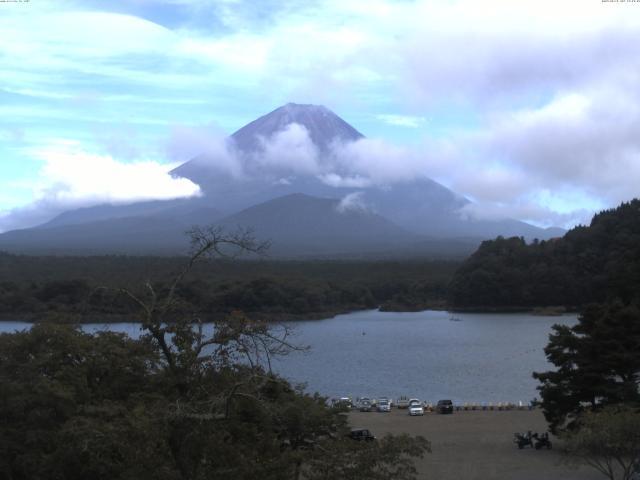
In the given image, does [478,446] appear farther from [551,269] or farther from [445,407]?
[551,269]

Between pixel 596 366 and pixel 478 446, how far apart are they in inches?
92.0

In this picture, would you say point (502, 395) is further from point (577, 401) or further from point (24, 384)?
point (24, 384)

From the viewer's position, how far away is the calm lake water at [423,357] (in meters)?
21.3

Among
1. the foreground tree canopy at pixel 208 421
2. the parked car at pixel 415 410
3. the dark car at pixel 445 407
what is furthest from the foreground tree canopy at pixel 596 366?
the foreground tree canopy at pixel 208 421

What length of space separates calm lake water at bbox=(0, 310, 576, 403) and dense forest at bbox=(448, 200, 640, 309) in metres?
3.17

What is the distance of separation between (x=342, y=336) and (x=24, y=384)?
92.4 ft

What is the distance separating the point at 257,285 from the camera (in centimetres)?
4231

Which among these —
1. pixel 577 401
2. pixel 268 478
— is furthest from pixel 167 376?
pixel 577 401

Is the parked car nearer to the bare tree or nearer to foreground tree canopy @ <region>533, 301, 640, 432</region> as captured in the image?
foreground tree canopy @ <region>533, 301, 640, 432</region>

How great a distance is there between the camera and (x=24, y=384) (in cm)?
761

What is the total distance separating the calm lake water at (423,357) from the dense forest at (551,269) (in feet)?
10.4

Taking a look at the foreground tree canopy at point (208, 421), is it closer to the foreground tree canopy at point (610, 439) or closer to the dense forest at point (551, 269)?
the foreground tree canopy at point (610, 439)

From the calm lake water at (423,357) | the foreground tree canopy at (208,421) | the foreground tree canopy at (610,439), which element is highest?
the foreground tree canopy at (208,421)

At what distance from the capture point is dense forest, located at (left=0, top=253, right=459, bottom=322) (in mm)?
39062
